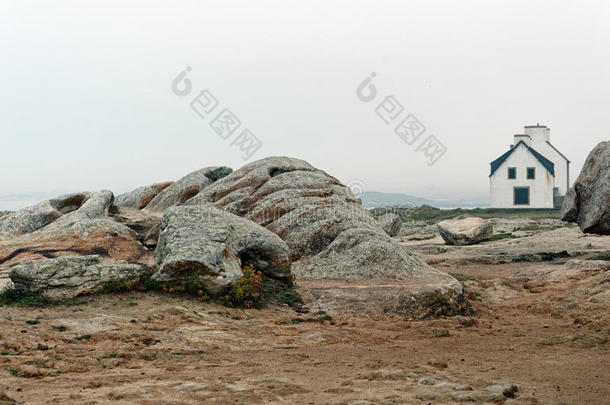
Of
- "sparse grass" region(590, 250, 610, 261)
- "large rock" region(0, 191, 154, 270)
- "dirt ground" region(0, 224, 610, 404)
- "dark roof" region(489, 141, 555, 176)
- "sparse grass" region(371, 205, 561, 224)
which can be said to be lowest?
"dirt ground" region(0, 224, 610, 404)

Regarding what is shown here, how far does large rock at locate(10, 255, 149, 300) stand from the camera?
16.2 m

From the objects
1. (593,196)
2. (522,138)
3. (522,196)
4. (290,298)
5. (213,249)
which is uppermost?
(522,138)

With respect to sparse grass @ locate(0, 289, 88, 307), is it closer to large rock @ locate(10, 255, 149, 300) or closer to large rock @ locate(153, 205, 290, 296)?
large rock @ locate(10, 255, 149, 300)

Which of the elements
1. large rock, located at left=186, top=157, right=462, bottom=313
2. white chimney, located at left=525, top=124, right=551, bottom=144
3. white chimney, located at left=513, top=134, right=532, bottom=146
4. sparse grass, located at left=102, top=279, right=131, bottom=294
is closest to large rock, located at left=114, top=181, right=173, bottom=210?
large rock, located at left=186, top=157, right=462, bottom=313

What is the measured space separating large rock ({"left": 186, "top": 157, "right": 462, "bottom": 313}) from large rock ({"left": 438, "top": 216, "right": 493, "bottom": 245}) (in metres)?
15.2

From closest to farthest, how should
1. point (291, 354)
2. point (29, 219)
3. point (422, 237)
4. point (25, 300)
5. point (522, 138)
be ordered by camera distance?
point (291, 354), point (25, 300), point (29, 219), point (422, 237), point (522, 138)

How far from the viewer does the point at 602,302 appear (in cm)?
1820

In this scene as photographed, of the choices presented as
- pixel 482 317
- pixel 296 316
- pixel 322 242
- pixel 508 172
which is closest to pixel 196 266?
pixel 296 316

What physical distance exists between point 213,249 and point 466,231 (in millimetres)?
26835

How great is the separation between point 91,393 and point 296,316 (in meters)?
8.30

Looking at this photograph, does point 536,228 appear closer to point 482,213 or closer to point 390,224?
point 390,224

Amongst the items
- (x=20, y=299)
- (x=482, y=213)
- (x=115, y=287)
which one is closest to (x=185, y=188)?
(x=115, y=287)

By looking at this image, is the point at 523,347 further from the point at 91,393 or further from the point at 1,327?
the point at 1,327

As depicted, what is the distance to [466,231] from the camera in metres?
40.6
